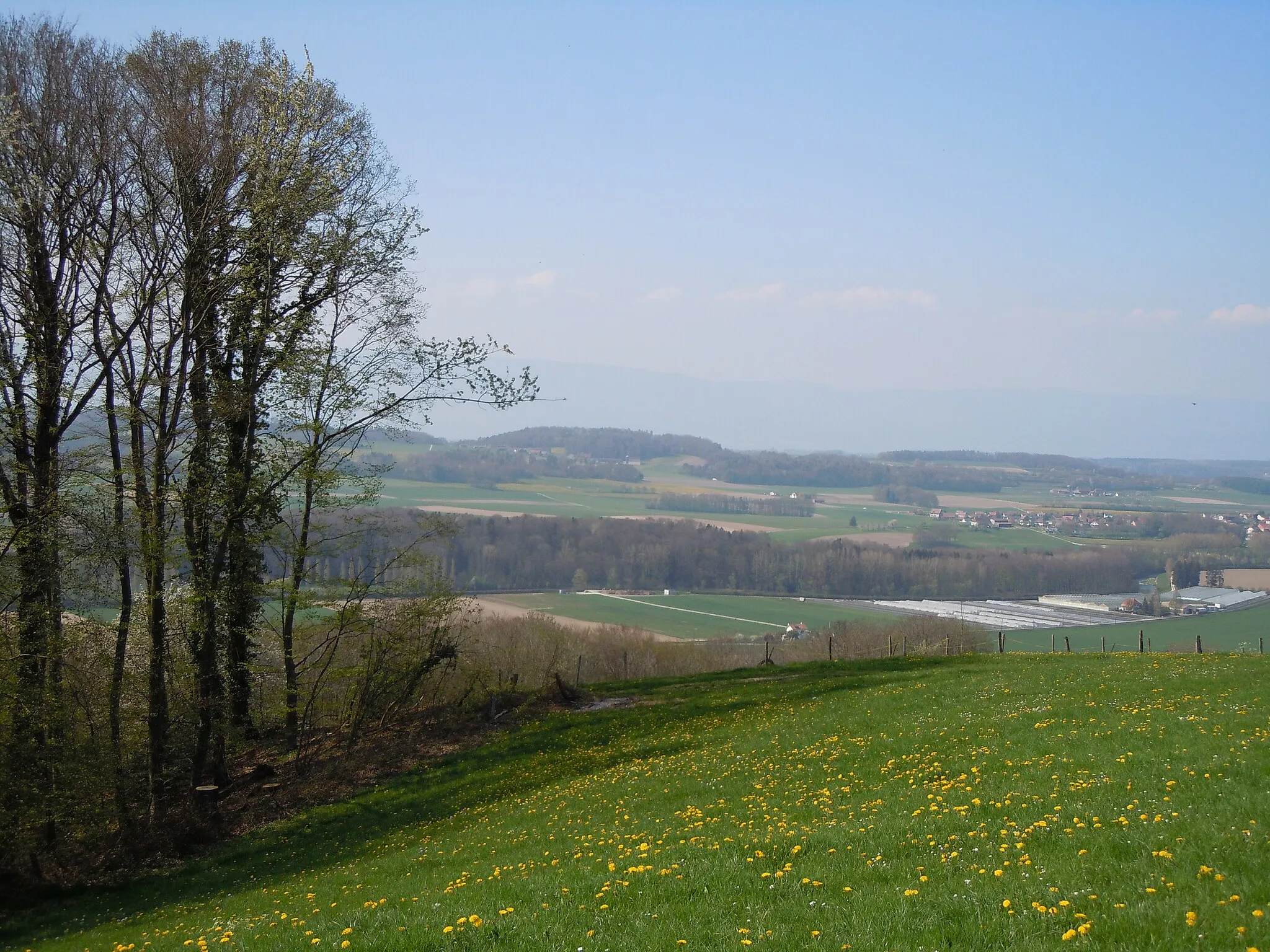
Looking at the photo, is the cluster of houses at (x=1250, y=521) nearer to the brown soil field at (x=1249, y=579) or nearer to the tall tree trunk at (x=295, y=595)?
the brown soil field at (x=1249, y=579)

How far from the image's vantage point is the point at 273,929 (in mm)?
10086

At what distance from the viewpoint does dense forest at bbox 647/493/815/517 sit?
13050 cm

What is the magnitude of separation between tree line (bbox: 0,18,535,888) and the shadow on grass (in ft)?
7.78

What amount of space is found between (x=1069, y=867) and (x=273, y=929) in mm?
8645

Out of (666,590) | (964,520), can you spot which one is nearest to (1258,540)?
(964,520)

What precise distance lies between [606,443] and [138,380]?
15120cm

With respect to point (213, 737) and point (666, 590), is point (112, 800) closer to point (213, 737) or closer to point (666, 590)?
point (213, 737)

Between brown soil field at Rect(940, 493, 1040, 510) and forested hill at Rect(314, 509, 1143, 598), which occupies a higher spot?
brown soil field at Rect(940, 493, 1040, 510)

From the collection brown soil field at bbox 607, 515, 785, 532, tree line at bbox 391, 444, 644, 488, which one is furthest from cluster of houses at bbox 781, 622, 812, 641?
brown soil field at bbox 607, 515, 785, 532

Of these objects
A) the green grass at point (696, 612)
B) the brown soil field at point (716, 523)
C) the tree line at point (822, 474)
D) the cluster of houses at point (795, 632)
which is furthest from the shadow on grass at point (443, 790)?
the tree line at point (822, 474)

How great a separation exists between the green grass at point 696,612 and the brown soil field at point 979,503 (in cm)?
7942

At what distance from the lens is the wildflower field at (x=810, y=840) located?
683cm

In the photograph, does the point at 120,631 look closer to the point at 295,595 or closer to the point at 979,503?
the point at 295,595

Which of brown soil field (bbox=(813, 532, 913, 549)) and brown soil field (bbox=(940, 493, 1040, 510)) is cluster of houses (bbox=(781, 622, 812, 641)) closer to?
brown soil field (bbox=(813, 532, 913, 549))
